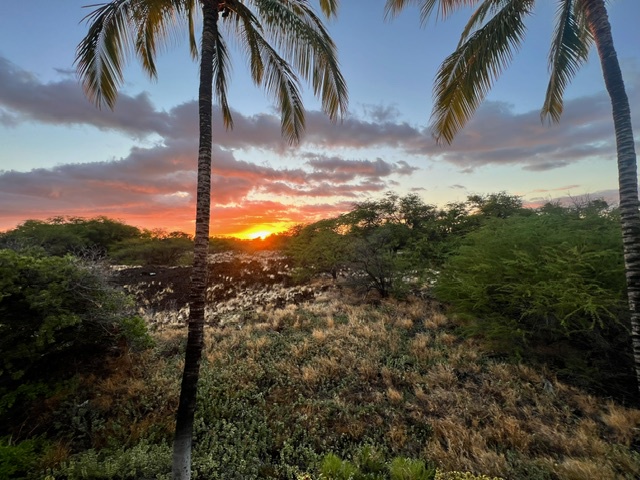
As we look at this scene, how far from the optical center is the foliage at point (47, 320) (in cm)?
556

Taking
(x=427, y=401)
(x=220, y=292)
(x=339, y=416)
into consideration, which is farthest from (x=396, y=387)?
(x=220, y=292)

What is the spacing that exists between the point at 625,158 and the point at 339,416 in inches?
283

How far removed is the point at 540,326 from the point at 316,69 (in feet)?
27.4

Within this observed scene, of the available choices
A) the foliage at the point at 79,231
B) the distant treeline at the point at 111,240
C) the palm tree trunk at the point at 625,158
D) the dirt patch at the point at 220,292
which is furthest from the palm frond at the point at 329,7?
the foliage at the point at 79,231

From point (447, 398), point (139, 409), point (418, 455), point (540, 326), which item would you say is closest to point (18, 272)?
point (139, 409)

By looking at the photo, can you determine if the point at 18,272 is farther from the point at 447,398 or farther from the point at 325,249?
the point at 325,249

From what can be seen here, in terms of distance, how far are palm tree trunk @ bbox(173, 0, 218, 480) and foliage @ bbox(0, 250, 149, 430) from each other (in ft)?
11.1

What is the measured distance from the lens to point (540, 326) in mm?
7586

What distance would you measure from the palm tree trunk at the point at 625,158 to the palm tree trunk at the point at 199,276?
7.00 metres

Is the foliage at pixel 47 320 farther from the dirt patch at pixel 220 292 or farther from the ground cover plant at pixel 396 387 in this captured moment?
the dirt patch at pixel 220 292

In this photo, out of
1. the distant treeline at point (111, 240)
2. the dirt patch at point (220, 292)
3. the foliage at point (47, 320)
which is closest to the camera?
the foliage at point (47, 320)

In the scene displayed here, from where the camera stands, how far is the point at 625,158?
17.0 feet

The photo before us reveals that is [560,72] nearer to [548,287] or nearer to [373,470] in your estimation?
[548,287]

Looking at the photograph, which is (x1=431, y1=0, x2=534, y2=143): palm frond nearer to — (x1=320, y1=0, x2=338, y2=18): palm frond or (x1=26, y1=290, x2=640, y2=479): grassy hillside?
(x1=320, y1=0, x2=338, y2=18): palm frond
